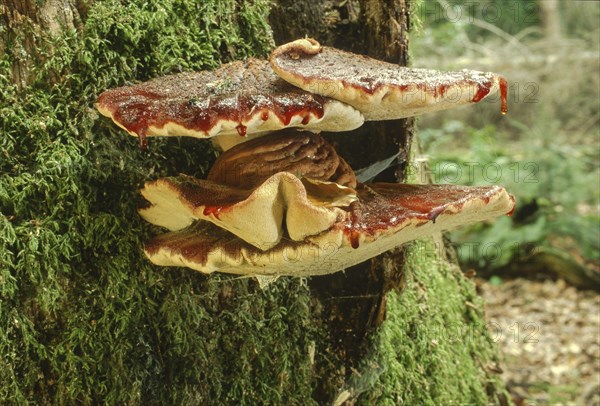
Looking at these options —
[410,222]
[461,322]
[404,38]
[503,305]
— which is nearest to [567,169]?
[503,305]

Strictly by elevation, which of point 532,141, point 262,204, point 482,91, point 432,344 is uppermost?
point 482,91

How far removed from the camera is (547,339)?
7.14m

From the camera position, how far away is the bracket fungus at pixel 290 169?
1.49 m

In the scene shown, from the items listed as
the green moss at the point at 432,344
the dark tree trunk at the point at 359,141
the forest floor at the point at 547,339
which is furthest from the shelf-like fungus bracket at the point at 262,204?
the forest floor at the point at 547,339

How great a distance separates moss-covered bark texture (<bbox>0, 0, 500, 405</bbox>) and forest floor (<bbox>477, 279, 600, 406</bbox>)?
3444mm

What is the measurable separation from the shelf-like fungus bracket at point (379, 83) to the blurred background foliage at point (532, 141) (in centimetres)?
158

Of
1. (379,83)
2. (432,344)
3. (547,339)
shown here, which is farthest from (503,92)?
(547,339)

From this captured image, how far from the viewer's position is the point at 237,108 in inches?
57.2

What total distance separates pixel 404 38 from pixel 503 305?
21.2 ft

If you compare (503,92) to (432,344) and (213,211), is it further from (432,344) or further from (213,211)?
(432,344)

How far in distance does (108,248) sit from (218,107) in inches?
30.5

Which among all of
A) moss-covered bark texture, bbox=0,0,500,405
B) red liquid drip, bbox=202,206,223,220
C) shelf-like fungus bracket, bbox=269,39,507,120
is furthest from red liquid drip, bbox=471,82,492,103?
moss-covered bark texture, bbox=0,0,500,405

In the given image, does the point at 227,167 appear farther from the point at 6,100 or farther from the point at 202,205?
the point at 6,100

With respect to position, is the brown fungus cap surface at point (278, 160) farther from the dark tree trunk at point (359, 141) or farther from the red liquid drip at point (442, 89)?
the dark tree trunk at point (359, 141)
